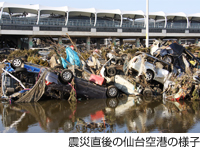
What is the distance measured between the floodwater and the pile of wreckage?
0.52 meters

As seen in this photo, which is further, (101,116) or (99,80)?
(99,80)

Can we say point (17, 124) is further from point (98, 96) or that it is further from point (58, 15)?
point (58, 15)

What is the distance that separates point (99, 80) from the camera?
1095cm

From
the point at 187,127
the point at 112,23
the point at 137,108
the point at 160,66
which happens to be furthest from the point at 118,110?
the point at 112,23

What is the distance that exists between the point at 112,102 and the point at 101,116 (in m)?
2.57

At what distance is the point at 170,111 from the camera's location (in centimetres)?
873

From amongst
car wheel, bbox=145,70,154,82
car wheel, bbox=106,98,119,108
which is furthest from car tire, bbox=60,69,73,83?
car wheel, bbox=145,70,154,82

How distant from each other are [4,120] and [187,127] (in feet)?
19.7

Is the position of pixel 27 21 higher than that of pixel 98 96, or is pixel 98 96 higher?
pixel 27 21

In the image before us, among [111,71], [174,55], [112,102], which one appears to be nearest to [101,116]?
[112,102]

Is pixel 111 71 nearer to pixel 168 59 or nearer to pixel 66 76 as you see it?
pixel 66 76

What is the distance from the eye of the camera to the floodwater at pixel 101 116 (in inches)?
261

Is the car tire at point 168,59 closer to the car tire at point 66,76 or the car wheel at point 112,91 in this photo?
the car wheel at point 112,91

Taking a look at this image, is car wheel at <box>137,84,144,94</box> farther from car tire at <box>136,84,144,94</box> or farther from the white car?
the white car
